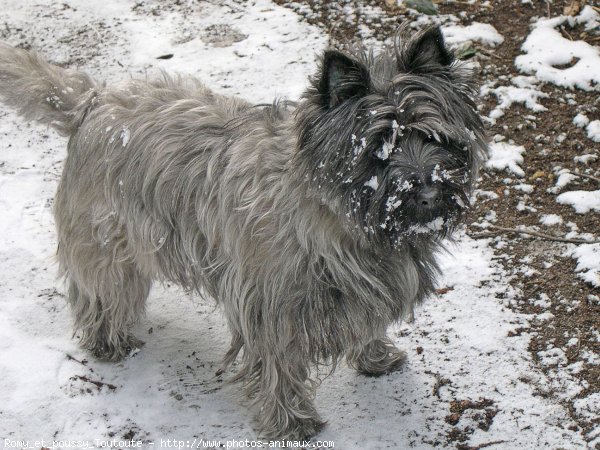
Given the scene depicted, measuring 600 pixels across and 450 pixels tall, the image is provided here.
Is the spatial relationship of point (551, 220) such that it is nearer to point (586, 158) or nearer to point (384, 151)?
point (586, 158)

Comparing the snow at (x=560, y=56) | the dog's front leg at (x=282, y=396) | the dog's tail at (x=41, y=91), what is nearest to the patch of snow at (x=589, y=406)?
the dog's front leg at (x=282, y=396)

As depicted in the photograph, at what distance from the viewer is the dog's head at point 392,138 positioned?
9.66ft

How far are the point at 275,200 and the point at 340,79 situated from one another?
1.95 feet

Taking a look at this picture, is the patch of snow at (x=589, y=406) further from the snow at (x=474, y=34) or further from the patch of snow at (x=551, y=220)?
the snow at (x=474, y=34)

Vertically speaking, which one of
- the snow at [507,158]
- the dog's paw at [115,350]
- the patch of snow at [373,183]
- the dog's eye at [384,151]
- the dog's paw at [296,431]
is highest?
the dog's eye at [384,151]

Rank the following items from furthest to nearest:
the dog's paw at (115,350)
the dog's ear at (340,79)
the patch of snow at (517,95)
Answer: the patch of snow at (517,95)
the dog's paw at (115,350)
the dog's ear at (340,79)

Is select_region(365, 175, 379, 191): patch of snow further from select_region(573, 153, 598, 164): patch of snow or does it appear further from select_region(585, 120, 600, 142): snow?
select_region(585, 120, 600, 142): snow

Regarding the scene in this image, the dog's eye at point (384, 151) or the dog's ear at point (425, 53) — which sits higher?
the dog's ear at point (425, 53)

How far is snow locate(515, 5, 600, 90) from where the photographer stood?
220 inches

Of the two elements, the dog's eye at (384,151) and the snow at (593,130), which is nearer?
the dog's eye at (384,151)

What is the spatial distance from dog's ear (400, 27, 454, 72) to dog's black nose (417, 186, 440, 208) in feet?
1.59

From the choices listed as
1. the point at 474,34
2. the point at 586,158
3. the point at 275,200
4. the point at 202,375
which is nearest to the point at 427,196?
the point at 275,200

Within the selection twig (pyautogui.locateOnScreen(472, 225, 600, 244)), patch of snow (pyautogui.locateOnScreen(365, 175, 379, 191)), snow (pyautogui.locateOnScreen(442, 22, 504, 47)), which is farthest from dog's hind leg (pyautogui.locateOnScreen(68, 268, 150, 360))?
snow (pyautogui.locateOnScreen(442, 22, 504, 47))

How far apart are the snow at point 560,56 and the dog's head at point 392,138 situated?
9.21ft
